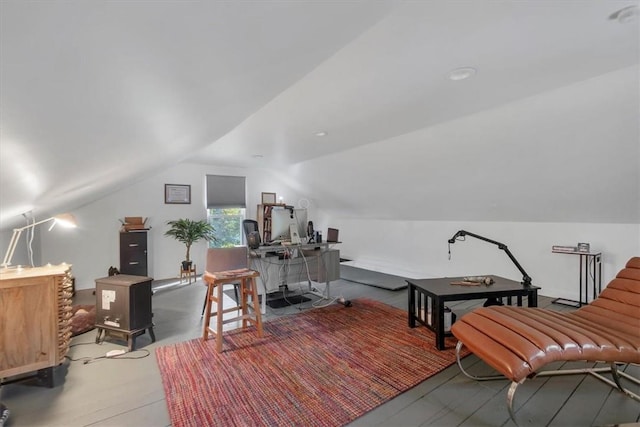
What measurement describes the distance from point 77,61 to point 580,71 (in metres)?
2.97

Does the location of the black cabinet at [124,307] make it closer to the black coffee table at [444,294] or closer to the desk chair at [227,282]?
the desk chair at [227,282]

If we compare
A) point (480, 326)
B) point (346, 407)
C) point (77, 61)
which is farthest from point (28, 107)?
point (480, 326)

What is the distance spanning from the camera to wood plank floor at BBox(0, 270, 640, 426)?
185cm

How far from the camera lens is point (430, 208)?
5.22 meters

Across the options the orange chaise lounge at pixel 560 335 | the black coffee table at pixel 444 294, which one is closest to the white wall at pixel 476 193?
the orange chaise lounge at pixel 560 335

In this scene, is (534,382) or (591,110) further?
(591,110)

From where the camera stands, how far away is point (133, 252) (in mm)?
4984

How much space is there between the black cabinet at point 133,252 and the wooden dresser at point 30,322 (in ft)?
9.14

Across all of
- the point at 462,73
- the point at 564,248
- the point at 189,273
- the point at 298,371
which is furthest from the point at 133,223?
the point at 564,248

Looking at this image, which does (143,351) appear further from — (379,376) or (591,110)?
(591,110)

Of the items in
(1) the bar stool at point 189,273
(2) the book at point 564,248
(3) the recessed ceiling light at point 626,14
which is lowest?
(1) the bar stool at point 189,273

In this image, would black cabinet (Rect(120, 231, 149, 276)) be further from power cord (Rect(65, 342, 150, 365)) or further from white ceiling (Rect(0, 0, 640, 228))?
white ceiling (Rect(0, 0, 640, 228))

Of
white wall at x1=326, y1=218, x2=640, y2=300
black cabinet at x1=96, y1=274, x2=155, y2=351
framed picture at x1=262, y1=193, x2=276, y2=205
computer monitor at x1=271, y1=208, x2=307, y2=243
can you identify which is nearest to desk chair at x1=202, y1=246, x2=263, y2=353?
computer monitor at x1=271, y1=208, x2=307, y2=243

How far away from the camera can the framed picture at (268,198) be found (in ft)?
22.7
